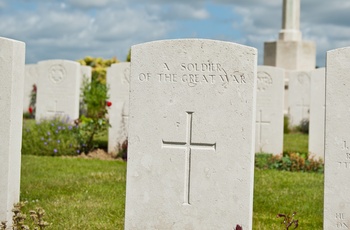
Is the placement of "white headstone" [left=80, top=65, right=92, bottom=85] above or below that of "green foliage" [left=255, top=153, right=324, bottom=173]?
above

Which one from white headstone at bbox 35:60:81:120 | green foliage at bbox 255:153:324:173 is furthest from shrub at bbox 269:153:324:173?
white headstone at bbox 35:60:81:120

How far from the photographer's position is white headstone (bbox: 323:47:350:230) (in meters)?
5.34

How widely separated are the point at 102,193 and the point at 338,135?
128 inches

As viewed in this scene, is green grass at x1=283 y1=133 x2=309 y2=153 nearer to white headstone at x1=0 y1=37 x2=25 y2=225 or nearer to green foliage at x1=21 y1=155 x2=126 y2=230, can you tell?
green foliage at x1=21 y1=155 x2=126 y2=230

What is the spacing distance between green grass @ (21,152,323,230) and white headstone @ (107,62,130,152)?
4.33 ft

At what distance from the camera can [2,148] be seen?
18.5 ft

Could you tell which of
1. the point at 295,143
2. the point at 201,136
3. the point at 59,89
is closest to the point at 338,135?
the point at 201,136

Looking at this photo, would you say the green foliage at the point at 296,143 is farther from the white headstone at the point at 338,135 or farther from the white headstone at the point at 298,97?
the white headstone at the point at 338,135

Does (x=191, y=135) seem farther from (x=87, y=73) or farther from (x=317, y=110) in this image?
(x=87, y=73)

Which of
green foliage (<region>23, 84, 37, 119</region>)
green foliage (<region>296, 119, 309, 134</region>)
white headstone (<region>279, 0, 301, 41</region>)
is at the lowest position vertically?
green foliage (<region>296, 119, 309, 134</region>)

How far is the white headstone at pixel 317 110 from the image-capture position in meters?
10.8

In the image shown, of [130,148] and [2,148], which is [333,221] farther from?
[2,148]

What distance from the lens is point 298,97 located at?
17.4 metres

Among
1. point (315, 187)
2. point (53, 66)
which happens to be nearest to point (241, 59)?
point (315, 187)
